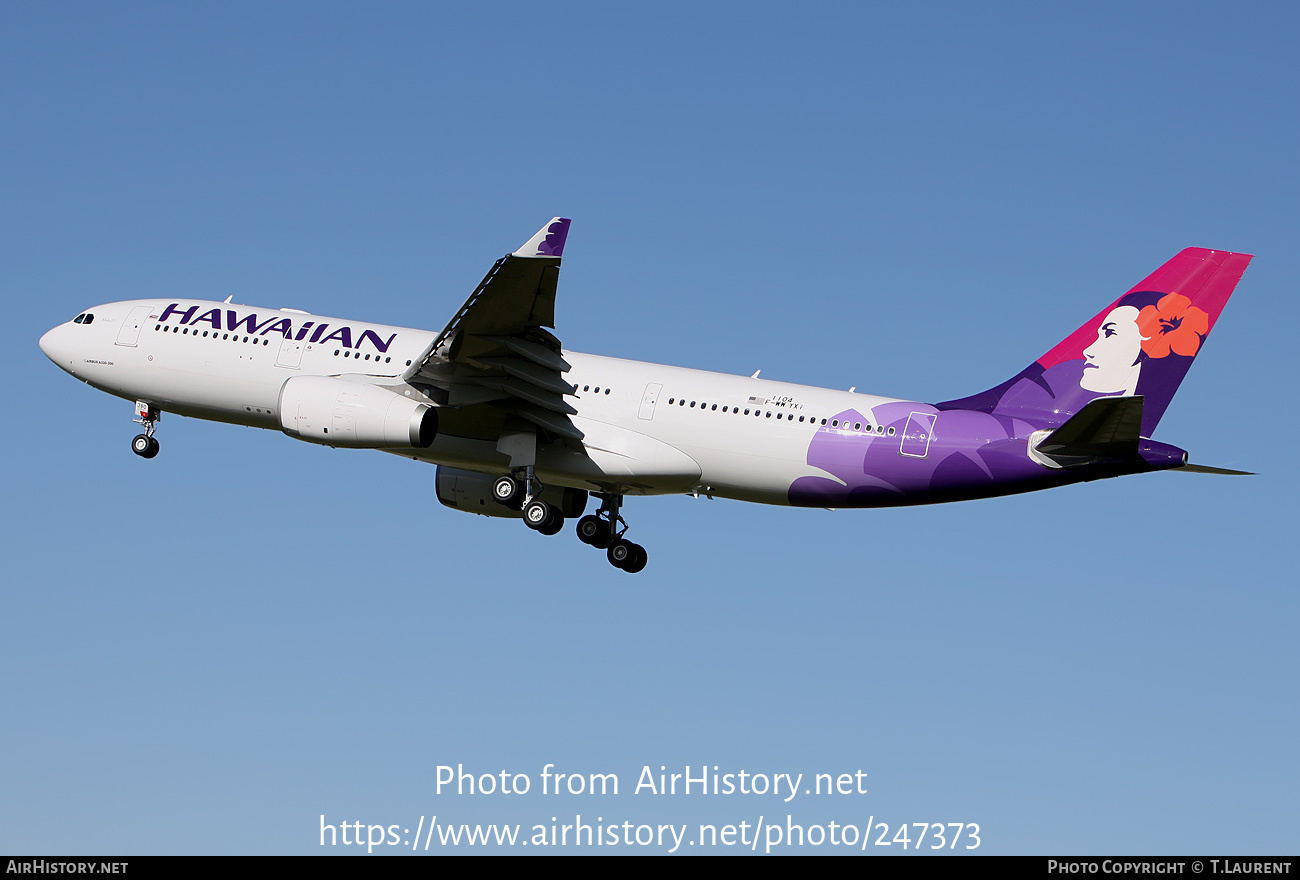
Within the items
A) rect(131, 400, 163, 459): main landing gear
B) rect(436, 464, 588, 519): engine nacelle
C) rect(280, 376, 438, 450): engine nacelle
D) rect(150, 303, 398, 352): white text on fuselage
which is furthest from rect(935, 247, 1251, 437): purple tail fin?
rect(131, 400, 163, 459): main landing gear

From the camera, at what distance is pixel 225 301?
37.2 m

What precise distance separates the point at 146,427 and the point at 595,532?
12261mm

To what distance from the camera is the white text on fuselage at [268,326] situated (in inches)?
1366

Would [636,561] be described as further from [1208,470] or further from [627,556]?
[1208,470]

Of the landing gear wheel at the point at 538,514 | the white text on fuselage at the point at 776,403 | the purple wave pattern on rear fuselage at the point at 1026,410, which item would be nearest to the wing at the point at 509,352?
the landing gear wheel at the point at 538,514

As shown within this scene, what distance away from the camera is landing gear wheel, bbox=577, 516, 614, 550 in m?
36.1

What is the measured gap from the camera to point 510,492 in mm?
33094

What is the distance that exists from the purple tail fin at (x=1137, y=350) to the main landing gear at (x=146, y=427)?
20454mm

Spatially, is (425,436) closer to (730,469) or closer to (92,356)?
(730,469)

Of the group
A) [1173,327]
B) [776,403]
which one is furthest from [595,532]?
[1173,327]

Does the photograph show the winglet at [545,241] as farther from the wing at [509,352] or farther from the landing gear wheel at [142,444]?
the landing gear wheel at [142,444]

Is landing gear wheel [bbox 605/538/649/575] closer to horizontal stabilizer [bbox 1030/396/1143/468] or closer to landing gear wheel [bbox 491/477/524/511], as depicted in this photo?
landing gear wheel [bbox 491/477/524/511]
